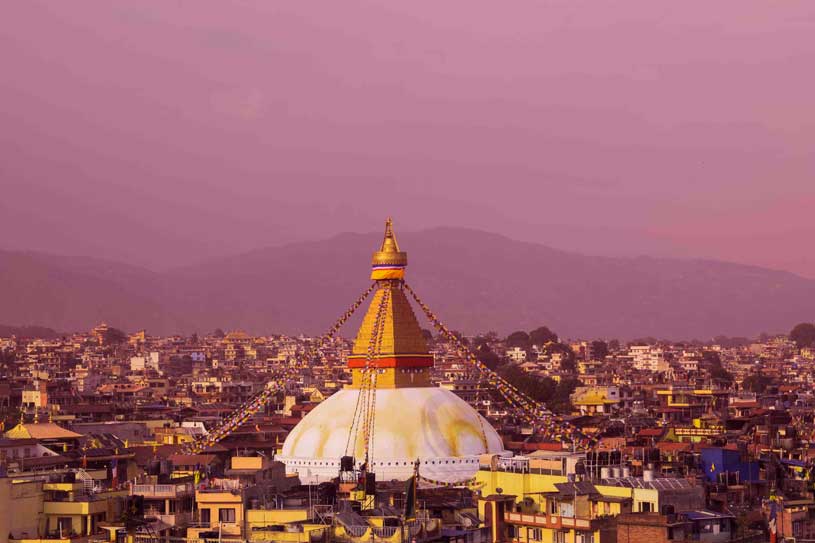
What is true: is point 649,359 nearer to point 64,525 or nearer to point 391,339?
point 391,339

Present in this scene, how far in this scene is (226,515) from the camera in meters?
42.0

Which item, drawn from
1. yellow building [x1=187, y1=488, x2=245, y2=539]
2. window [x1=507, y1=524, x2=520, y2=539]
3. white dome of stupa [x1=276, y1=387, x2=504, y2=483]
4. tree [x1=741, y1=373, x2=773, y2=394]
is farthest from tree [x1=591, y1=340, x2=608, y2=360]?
window [x1=507, y1=524, x2=520, y2=539]

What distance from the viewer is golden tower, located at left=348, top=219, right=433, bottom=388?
54.9 metres

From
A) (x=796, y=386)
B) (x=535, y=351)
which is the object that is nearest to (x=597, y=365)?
(x=535, y=351)

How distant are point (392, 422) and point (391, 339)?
12.9 ft

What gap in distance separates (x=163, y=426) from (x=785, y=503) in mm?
44346

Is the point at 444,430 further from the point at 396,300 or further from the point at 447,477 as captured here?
the point at 396,300

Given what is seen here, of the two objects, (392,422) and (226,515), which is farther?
(392,422)

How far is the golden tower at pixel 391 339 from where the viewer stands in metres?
54.9

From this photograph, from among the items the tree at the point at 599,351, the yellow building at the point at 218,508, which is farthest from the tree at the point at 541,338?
the yellow building at the point at 218,508

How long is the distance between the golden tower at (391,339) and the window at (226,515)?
12.8 m

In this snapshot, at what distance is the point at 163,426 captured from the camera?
8175cm

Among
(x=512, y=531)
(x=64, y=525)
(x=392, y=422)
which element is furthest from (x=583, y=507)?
(x=392, y=422)

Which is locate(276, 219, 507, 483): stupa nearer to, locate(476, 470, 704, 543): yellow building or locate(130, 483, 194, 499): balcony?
locate(130, 483, 194, 499): balcony
